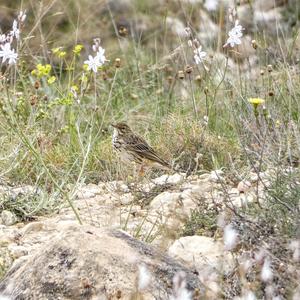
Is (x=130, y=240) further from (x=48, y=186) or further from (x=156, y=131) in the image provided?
(x=156, y=131)

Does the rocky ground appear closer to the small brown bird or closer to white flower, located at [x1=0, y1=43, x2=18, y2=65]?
the small brown bird

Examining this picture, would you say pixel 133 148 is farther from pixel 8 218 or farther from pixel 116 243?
pixel 116 243

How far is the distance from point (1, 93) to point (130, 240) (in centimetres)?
322

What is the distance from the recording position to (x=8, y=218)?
20.3 ft

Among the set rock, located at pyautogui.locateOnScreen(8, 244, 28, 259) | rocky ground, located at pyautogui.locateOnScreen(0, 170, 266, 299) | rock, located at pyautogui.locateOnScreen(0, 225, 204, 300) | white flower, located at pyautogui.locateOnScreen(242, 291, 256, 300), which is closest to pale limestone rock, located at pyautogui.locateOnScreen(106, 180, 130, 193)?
rocky ground, located at pyautogui.locateOnScreen(0, 170, 266, 299)

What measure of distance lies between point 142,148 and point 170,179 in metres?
0.53

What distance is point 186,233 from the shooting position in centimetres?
554

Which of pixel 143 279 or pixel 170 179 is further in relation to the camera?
pixel 170 179

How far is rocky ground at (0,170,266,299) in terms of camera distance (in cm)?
434

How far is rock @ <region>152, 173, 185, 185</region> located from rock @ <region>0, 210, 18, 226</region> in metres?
1.01

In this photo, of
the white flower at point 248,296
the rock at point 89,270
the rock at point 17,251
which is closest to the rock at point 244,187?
the rock at point 89,270

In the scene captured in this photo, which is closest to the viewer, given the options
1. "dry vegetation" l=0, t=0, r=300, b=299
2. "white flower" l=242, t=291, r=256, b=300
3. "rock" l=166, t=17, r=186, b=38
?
"white flower" l=242, t=291, r=256, b=300

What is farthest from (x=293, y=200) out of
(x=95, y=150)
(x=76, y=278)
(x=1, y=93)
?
(x=1, y=93)

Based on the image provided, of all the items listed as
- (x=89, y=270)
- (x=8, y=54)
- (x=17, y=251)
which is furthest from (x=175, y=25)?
(x=89, y=270)
